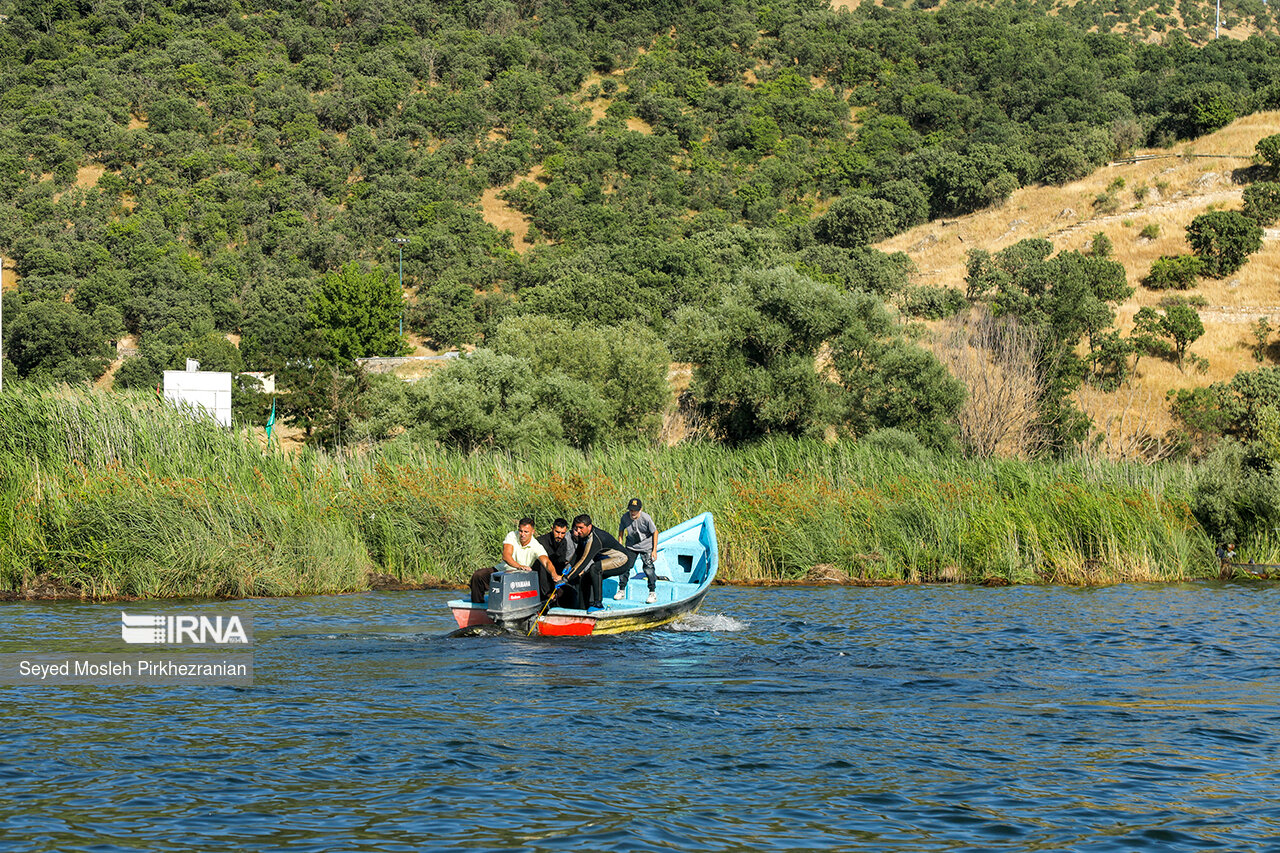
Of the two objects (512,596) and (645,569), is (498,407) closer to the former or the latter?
(645,569)

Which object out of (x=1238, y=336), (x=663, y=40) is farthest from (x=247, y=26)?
(x=1238, y=336)

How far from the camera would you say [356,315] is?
236 feet

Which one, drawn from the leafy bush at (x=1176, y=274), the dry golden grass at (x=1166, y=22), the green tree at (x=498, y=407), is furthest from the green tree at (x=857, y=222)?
the dry golden grass at (x=1166, y=22)

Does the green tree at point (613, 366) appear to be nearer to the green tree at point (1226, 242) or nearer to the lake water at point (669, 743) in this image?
the lake water at point (669, 743)

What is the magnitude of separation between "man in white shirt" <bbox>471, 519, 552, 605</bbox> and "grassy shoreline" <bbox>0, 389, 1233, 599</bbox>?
567 centimetres

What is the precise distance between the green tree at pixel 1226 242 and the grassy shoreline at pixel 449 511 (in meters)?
46.6

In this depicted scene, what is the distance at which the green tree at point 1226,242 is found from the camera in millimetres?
66688

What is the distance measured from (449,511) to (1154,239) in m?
62.6

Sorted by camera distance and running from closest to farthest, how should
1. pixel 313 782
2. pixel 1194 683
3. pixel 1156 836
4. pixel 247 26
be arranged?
pixel 1156 836
pixel 313 782
pixel 1194 683
pixel 247 26

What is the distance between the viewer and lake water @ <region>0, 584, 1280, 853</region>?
852 centimetres

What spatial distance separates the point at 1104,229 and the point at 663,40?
73.3 meters

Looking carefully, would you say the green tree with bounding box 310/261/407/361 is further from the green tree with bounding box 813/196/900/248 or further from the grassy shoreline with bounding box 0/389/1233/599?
the grassy shoreline with bounding box 0/389/1233/599

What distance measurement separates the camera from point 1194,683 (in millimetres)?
13258

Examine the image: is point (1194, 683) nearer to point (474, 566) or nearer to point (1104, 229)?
point (474, 566)
